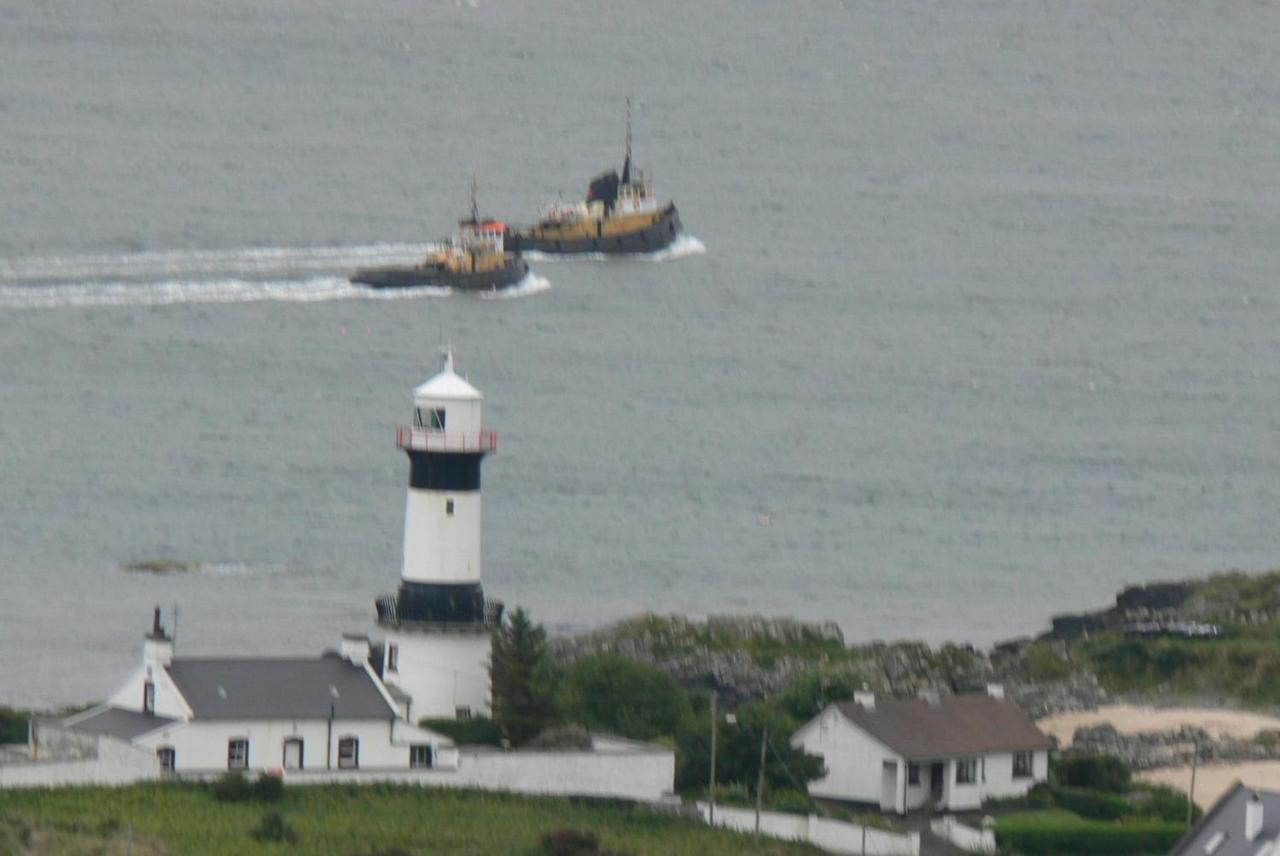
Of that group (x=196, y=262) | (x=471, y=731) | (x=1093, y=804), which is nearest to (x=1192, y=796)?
(x=1093, y=804)

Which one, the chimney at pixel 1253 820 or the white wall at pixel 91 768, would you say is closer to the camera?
the chimney at pixel 1253 820

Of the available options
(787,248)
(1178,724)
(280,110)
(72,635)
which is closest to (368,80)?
(280,110)

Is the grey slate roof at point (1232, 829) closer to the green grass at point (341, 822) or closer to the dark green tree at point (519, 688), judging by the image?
the green grass at point (341, 822)

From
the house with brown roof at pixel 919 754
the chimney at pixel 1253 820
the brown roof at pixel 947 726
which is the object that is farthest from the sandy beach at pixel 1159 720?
the chimney at pixel 1253 820

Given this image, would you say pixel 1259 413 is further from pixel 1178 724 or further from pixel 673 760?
pixel 673 760

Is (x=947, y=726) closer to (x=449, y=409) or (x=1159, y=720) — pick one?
(x=449, y=409)

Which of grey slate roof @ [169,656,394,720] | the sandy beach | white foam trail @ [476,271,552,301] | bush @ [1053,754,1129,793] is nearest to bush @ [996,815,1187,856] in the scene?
bush @ [1053,754,1129,793]
